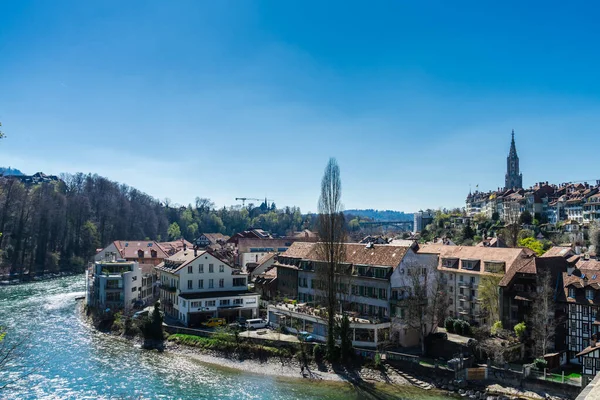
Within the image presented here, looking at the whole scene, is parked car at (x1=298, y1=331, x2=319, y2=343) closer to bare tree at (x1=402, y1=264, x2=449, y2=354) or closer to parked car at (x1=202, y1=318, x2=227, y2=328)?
bare tree at (x1=402, y1=264, x2=449, y2=354)

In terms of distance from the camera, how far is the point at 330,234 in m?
37.7

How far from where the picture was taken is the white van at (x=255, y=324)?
42.2 m

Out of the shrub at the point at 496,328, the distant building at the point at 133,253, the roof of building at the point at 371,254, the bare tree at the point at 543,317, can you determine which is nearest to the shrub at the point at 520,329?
the bare tree at the point at 543,317

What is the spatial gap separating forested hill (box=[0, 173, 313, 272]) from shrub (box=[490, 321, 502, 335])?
56.3 metres

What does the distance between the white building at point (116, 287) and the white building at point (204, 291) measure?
3.64 meters

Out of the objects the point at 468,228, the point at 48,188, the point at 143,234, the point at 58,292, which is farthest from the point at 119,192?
the point at 468,228

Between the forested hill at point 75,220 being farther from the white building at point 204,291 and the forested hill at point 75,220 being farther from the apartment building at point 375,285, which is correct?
the apartment building at point 375,285

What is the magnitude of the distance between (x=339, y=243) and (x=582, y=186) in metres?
74.9

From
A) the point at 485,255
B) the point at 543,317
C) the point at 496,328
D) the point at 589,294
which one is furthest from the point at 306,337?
the point at 589,294

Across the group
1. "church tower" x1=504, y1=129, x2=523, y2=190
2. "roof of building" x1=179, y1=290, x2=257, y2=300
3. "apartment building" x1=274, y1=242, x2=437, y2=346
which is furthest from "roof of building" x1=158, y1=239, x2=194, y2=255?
"church tower" x1=504, y1=129, x2=523, y2=190

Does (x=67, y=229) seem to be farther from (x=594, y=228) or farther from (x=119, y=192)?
(x=594, y=228)

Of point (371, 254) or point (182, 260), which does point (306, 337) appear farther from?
point (182, 260)

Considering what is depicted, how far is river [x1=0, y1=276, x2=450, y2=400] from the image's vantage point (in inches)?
1148

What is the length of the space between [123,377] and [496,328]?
1040 inches
